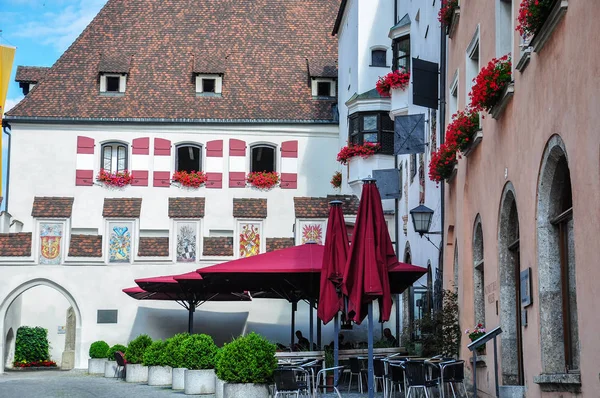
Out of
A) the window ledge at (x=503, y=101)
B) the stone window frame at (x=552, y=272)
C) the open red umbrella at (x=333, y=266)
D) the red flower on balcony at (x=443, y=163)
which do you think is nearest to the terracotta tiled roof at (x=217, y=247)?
the red flower on balcony at (x=443, y=163)

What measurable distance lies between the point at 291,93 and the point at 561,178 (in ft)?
92.4

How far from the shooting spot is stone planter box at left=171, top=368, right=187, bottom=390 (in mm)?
19422

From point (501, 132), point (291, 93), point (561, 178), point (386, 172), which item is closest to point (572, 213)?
point (561, 178)

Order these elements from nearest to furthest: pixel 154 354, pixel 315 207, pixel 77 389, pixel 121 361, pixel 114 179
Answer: pixel 77 389
pixel 154 354
pixel 121 361
pixel 315 207
pixel 114 179

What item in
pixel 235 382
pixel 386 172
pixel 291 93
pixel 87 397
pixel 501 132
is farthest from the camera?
pixel 291 93

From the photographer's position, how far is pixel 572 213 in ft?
32.1

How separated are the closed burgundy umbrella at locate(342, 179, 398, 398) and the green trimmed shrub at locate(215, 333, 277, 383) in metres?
1.97

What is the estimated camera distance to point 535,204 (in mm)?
10734

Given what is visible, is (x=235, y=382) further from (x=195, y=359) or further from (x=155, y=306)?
(x=155, y=306)

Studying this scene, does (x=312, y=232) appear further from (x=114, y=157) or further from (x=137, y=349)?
(x=114, y=157)

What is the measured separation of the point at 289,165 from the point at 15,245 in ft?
34.5

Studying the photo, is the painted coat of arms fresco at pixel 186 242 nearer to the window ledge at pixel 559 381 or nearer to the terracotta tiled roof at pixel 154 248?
the terracotta tiled roof at pixel 154 248

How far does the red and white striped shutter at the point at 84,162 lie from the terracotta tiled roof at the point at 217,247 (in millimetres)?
6252

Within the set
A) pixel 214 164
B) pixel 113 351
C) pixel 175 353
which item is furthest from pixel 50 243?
pixel 175 353
